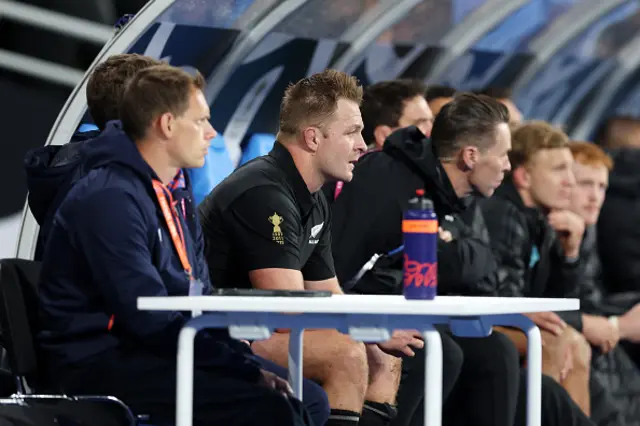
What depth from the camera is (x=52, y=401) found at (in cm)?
395

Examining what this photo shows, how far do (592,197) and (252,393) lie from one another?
442 centimetres

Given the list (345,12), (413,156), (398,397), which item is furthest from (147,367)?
(345,12)

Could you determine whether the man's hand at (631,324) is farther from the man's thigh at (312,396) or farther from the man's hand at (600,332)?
the man's thigh at (312,396)

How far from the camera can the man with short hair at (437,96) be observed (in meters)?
7.38

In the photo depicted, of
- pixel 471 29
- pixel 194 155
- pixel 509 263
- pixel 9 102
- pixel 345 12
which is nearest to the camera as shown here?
pixel 194 155

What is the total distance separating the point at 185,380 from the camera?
12.3ft

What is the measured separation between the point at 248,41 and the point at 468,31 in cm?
273

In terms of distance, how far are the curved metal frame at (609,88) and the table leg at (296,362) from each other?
26.6ft

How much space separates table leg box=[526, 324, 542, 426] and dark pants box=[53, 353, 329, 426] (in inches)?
40.3

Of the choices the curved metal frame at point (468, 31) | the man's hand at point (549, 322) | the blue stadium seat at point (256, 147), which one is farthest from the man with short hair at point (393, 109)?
the curved metal frame at point (468, 31)

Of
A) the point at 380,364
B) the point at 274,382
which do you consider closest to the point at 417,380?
the point at 380,364

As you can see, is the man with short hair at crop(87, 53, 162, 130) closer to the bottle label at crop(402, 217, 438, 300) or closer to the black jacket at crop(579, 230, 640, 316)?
the bottle label at crop(402, 217, 438, 300)

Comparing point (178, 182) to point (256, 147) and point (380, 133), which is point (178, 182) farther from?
point (256, 147)

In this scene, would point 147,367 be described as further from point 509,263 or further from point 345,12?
point 345,12
